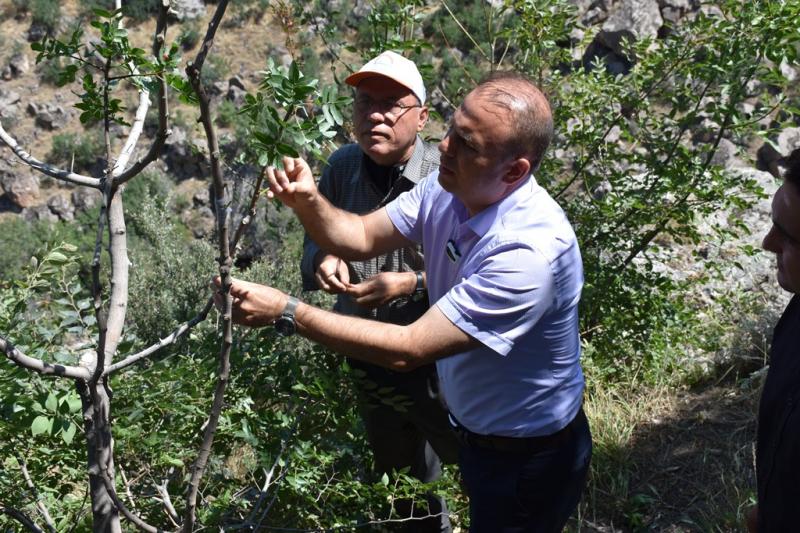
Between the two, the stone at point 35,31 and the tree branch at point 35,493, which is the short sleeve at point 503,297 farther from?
the stone at point 35,31

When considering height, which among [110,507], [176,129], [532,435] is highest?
[532,435]

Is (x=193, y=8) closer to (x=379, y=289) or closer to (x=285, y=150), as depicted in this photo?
(x=379, y=289)

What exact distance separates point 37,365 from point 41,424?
193 millimetres

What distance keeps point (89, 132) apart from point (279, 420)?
60.5ft

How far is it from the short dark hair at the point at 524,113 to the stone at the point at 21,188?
17.4 m

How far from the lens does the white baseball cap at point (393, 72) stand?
8.27 feet

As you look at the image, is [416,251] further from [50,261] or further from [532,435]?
[50,261]

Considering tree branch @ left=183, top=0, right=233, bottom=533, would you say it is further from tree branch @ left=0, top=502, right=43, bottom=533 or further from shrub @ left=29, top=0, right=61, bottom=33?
shrub @ left=29, top=0, right=61, bottom=33

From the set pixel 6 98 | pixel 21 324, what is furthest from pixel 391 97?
pixel 6 98

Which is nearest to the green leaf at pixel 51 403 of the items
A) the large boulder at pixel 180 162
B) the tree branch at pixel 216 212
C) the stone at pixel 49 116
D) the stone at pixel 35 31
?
the tree branch at pixel 216 212

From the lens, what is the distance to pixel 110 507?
191 cm

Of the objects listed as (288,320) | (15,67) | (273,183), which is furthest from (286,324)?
(15,67)

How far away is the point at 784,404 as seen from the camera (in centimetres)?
162

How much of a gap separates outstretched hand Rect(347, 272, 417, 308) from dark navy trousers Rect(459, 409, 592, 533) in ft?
1.64
